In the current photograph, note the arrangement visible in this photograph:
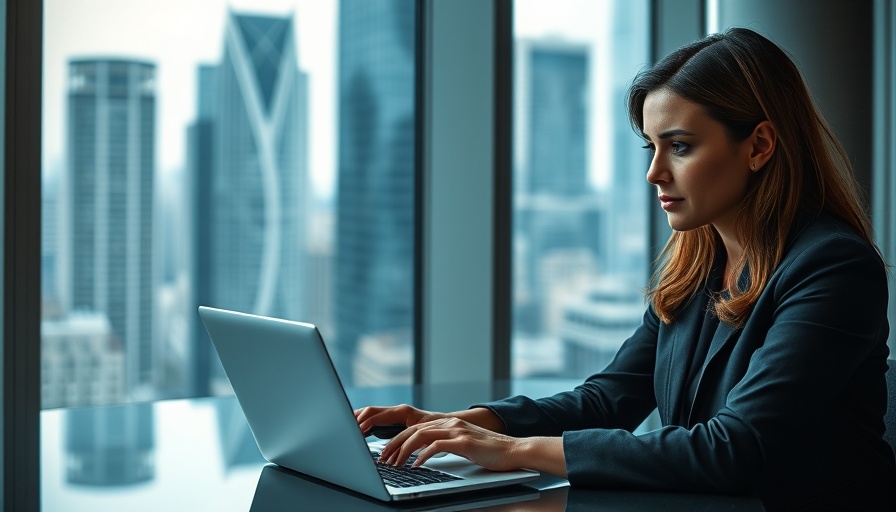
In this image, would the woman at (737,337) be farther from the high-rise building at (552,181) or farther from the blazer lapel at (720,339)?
the high-rise building at (552,181)

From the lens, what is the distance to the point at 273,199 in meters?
3.27

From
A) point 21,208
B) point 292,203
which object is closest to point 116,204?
point 292,203

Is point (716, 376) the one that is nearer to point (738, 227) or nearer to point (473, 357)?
point (738, 227)

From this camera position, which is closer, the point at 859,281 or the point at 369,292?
the point at 859,281

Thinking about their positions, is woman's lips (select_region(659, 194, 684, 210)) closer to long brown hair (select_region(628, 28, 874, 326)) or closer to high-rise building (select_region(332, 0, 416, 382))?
long brown hair (select_region(628, 28, 874, 326))

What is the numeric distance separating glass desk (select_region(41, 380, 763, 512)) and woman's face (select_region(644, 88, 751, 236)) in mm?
464

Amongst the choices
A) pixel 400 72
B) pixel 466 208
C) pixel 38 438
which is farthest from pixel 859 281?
pixel 400 72

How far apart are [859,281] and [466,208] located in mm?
1866

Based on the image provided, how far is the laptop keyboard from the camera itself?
1.07 metres

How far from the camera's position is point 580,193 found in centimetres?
360

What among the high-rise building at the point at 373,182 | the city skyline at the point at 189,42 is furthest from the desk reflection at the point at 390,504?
the high-rise building at the point at 373,182

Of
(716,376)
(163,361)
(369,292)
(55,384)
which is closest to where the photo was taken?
(716,376)

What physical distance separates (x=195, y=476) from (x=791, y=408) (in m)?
0.80

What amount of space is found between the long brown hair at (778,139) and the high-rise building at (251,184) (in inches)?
83.4
